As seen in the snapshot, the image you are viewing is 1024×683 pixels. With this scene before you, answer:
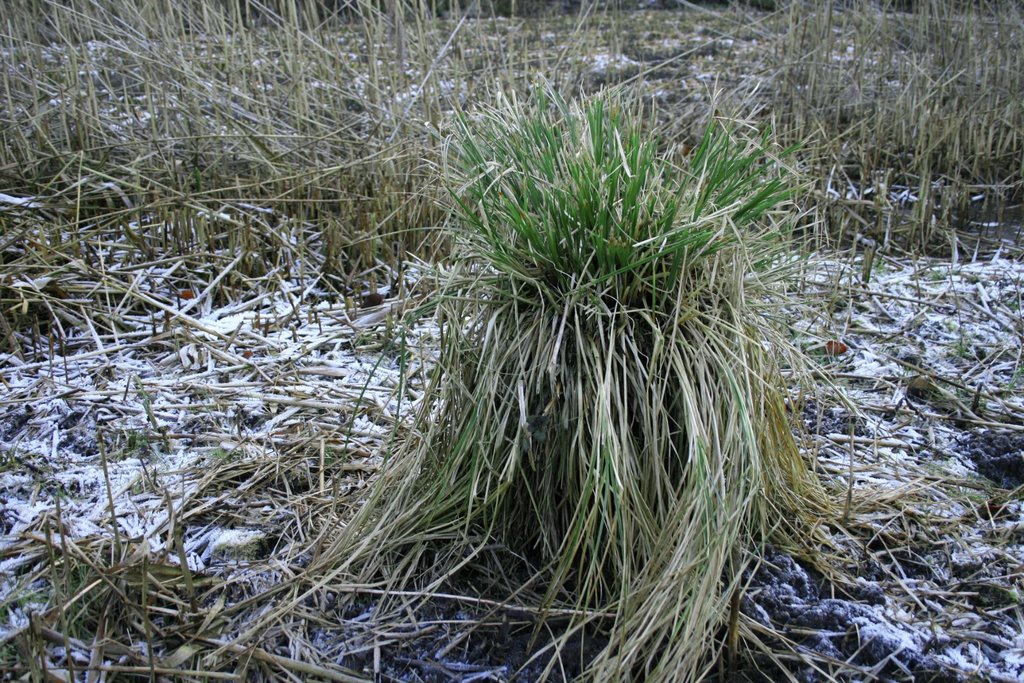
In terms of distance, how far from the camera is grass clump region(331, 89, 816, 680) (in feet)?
5.00

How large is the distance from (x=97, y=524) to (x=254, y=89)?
283 cm

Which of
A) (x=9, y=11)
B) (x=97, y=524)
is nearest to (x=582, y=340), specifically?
(x=97, y=524)

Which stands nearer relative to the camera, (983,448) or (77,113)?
(983,448)

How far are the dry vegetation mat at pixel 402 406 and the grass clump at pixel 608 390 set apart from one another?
0.04 ft

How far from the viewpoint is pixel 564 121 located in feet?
6.56

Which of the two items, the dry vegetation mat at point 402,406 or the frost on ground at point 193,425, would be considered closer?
the dry vegetation mat at point 402,406

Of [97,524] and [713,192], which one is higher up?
[713,192]

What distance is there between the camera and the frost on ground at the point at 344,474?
165 centimetres

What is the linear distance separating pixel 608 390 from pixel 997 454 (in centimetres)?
136

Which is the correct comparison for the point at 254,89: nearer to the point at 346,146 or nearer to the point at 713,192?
the point at 346,146

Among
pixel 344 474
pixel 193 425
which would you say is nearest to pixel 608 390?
pixel 344 474

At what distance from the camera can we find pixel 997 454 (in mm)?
2252

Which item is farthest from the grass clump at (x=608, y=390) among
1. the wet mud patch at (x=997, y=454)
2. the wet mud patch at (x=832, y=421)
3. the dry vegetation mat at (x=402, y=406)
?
the wet mud patch at (x=997, y=454)

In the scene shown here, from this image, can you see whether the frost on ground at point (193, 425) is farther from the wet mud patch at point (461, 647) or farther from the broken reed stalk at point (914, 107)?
the broken reed stalk at point (914, 107)
